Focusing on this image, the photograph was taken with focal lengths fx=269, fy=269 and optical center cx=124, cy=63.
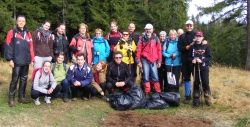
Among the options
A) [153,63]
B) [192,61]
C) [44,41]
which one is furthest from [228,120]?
[44,41]

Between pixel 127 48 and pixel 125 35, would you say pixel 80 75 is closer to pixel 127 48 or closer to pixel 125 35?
pixel 127 48

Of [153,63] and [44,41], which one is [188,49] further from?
[44,41]

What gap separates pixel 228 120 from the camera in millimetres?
6211

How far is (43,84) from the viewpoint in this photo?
265 inches

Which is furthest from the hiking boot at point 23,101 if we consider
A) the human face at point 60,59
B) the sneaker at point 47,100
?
the human face at point 60,59

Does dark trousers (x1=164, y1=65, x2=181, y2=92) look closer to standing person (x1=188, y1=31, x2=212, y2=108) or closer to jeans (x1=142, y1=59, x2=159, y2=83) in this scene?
jeans (x1=142, y1=59, x2=159, y2=83)

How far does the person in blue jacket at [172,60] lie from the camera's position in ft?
25.1

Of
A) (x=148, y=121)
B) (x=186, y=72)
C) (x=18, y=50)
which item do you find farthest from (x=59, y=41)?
(x=186, y=72)

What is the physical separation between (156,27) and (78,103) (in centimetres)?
2018

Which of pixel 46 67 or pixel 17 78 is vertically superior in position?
pixel 46 67

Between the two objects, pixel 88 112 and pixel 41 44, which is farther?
pixel 41 44

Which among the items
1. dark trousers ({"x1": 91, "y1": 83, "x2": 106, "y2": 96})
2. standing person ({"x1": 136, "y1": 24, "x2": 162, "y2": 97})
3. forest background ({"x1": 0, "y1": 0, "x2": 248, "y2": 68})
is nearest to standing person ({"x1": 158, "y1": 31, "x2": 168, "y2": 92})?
standing person ({"x1": 136, "y1": 24, "x2": 162, "y2": 97})

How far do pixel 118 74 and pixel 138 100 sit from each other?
38.8 inches

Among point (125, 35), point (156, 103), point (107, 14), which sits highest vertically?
point (107, 14)
